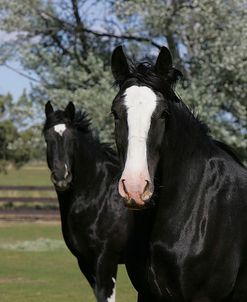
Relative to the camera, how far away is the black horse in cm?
834

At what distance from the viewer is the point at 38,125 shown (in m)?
25.8

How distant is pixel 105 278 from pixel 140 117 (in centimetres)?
441

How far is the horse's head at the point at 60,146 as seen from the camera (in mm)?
8555

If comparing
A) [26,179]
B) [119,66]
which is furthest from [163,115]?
[26,179]

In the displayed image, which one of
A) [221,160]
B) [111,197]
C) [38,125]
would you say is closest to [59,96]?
[38,125]

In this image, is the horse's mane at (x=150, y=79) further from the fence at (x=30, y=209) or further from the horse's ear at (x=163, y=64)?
the fence at (x=30, y=209)

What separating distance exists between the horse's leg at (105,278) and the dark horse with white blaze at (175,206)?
354 cm

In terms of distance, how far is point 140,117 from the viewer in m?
4.11

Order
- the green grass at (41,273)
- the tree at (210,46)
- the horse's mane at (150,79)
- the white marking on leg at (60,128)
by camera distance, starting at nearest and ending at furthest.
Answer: the horse's mane at (150,79) → the white marking on leg at (60,128) → the green grass at (41,273) → the tree at (210,46)

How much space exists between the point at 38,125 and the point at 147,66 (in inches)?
850

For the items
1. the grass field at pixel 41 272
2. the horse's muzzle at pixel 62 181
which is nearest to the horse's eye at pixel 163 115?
the horse's muzzle at pixel 62 181

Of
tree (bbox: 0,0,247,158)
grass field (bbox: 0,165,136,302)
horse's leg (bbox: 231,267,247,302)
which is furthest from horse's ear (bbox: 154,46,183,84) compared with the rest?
tree (bbox: 0,0,247,158)

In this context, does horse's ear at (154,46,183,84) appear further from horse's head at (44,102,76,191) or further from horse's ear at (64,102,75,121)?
horse's ear at (64,102,75,121)

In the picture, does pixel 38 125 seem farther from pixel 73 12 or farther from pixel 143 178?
pixel 143 178
